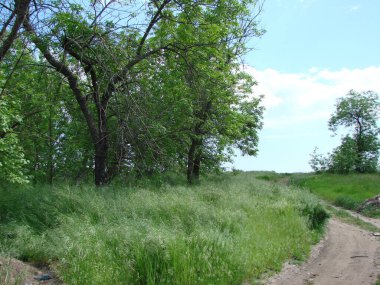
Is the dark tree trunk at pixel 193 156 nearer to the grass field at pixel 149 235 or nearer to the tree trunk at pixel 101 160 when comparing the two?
the tree trunk at pixel 101 160

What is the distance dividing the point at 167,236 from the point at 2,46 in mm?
3747

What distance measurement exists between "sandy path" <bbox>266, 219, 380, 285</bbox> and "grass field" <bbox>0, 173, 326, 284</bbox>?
350mm

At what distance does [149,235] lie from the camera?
6.22m

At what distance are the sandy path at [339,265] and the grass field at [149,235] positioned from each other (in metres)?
0.35

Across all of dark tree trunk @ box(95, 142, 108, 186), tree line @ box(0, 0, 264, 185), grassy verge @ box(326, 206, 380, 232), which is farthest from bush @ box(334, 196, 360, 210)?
dark tree trunk @ box(95, 142, 108, 186)

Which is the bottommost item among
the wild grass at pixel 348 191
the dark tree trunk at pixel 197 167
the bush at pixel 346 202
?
the bush at pixel 346 202

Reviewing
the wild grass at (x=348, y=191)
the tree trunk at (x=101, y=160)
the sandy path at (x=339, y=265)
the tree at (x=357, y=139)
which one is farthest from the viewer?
the tree at (x=357, y=139)

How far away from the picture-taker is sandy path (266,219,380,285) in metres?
7.76

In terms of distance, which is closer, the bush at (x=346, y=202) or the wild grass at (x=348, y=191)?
the bush at (x=346, y=202)

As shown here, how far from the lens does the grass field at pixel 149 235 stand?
19.1ft

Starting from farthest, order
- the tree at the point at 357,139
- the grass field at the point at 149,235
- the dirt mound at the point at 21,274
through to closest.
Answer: the tree at the point at 357,139 < the grass field at the point at 149,235 < the dirt mound at the point at 21,274

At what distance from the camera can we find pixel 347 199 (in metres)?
22.8

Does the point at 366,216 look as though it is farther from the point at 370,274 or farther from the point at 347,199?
the point at 370,274

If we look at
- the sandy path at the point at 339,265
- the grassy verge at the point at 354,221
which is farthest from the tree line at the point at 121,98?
the grassy verge at the point at 354,221
